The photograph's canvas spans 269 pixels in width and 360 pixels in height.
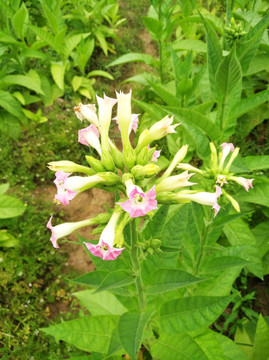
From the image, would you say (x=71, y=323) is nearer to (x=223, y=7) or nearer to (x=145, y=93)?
(x=145, y=93)

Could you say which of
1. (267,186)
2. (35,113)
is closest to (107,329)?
(267,186)

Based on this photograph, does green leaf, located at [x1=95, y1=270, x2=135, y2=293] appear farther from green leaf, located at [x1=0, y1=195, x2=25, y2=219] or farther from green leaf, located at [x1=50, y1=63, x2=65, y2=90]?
green leaf, located at [x1=50, y1=63, x2=65, y2=90]

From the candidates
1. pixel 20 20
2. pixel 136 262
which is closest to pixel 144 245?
pixel 136 262

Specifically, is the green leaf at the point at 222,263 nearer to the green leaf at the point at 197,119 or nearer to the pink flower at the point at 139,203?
the pink flower at the point at 139,203

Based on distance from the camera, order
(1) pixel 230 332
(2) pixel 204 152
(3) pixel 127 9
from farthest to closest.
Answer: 1. (3) pixel 127 9
2. (1) pixel 230 332
3. (2) pixel 204 152

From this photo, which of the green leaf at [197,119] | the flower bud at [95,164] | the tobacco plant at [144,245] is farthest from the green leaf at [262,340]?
the flower bud at [95,164]
